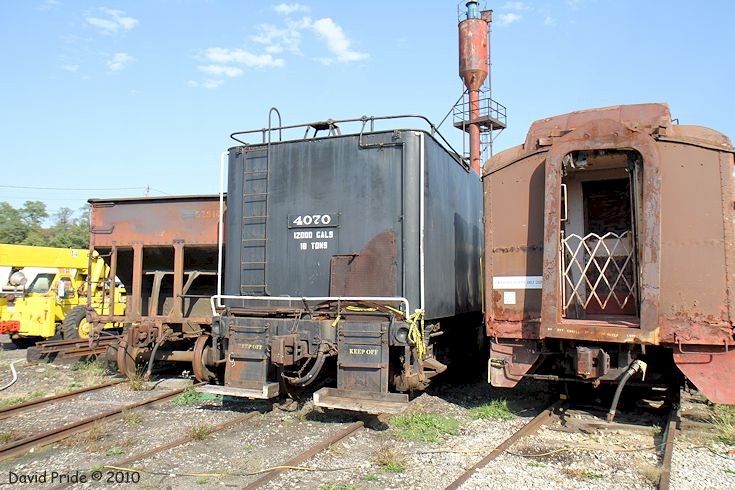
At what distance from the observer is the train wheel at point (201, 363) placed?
8750 mm

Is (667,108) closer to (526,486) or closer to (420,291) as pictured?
(420,291)

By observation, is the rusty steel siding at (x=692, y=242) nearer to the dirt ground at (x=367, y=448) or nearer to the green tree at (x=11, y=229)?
the dirt ground at (x=367, y=448)

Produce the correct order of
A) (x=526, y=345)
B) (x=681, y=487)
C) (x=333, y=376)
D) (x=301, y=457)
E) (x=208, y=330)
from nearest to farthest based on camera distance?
1. (x=681, y=487)
2. (x=301, y=457)
3. (x=526, y=345)
4. (x=333, y=376)
5. (x=208, y=330)

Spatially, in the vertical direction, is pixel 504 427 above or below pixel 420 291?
below

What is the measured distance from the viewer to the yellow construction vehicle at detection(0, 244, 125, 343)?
14.0 meters

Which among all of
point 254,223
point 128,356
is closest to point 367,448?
point 254,223

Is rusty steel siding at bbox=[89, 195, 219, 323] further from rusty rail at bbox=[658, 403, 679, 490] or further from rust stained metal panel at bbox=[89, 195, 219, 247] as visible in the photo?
rusty rail at bbox=[658, 403, 679, 490]

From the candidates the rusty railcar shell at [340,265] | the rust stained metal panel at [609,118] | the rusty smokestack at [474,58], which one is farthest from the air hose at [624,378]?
the rusty smokestack at [474,58]

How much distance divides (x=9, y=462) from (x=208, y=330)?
14.3 feet

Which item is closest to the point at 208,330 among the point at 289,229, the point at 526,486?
the point at 289,229

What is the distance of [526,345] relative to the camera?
281 inches

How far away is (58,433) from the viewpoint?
6.21 m

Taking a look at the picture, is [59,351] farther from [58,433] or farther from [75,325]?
[58,433]

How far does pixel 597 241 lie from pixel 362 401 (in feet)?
15.4
